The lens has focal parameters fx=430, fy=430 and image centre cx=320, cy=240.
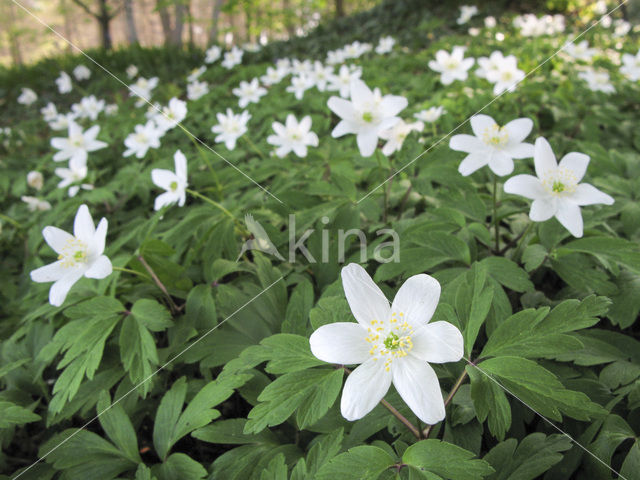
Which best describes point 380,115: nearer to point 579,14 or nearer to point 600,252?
point 600,252

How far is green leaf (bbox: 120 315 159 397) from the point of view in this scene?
140 cm

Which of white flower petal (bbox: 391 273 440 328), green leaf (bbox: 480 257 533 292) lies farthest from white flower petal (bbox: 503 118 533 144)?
white flower petal (bbox: 391 273 440 328)

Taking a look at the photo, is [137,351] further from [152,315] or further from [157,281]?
[157,281]

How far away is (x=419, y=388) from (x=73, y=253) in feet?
4.05

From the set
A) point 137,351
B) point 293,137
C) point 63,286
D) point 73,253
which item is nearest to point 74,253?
point 73,253

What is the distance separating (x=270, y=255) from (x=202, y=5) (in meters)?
20.9

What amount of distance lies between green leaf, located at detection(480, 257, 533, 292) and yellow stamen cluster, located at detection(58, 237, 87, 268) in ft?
4.45

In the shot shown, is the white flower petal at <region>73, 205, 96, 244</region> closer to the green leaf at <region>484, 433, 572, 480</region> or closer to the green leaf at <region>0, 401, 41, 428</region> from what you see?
the green leaf at <region>0, 401, 41, 428</region>

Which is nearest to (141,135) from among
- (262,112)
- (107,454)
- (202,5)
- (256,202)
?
(262,112)

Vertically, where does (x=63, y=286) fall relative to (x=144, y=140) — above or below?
below

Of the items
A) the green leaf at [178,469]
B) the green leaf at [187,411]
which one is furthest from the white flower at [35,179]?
the green leaf at [178,469]

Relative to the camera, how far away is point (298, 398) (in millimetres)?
1013

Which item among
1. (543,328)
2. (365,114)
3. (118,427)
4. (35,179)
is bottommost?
(543,328)

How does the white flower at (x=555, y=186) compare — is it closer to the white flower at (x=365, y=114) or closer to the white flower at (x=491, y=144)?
the white flower at (x=491, y=144)
